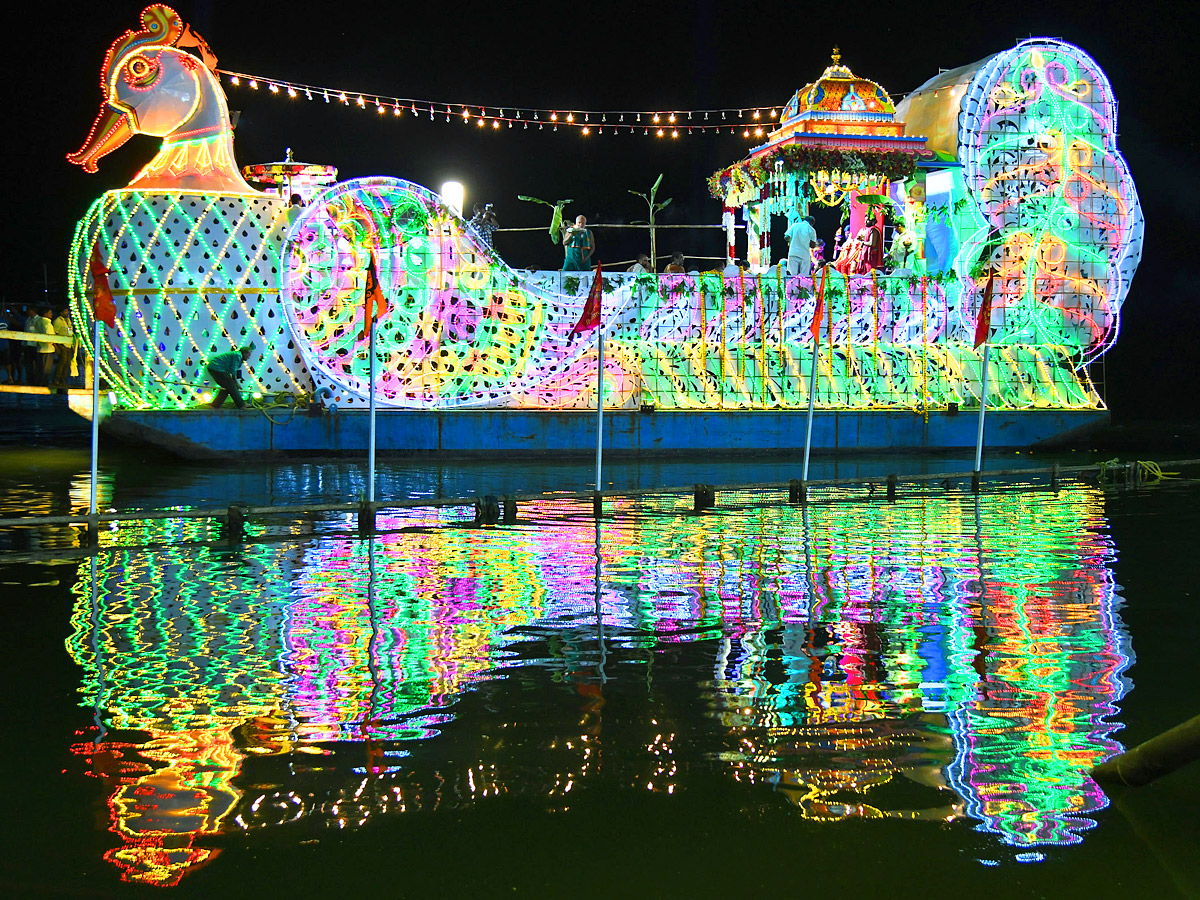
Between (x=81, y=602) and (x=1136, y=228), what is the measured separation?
24.2 meters

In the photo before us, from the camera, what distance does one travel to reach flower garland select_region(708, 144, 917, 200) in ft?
80.3

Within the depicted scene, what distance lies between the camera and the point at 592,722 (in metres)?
6.21

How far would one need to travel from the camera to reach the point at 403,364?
22.9 meters

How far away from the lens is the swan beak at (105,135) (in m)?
21.5

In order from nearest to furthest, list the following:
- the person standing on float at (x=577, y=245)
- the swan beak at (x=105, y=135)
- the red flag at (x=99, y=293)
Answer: the red flag at (x=99, y=293) → the swan beak at (x=105, y=135) → the person standing on float at (x=577, y=245)

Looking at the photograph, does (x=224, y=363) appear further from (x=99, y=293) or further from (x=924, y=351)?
(x=924, y=351)

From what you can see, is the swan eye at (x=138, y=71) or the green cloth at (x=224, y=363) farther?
the green cloth at (x=224, y=363)

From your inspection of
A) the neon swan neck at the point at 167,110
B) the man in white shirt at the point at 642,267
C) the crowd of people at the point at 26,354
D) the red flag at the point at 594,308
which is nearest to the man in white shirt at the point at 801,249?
the man in white shirt at the point at 642,267

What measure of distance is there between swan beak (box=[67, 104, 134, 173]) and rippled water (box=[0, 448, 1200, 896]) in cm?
1261

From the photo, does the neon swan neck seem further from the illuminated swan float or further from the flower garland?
the flower garland

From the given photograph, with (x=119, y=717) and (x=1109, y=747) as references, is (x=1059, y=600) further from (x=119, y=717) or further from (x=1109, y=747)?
(x=119, y=717)

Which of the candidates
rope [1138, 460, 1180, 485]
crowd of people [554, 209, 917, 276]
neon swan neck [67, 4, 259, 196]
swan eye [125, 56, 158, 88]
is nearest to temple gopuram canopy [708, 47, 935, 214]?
crowd of people [554, 209, 917, 276]

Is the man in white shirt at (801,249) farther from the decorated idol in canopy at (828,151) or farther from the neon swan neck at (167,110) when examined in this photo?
the neon swan neck at (167,110)

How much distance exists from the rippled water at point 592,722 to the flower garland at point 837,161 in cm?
1471
